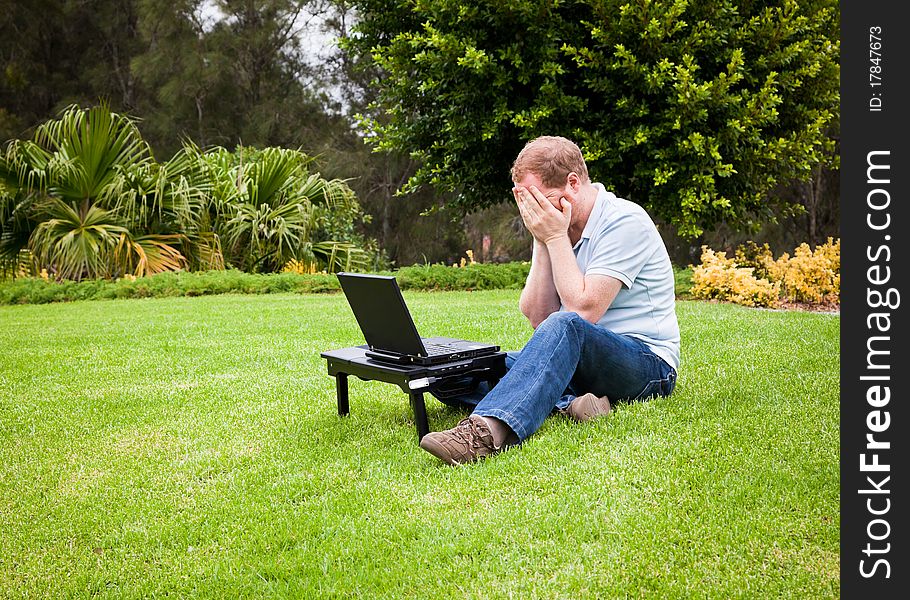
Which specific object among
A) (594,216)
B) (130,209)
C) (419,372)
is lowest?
(419,372)

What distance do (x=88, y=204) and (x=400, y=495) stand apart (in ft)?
38.3

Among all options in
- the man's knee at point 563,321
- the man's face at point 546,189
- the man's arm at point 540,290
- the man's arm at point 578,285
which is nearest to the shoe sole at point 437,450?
the man's knee at point 563,321

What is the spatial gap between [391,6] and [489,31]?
1.71m

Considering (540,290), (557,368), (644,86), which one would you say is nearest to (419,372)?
(557,368)

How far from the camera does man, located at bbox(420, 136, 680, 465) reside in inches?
141

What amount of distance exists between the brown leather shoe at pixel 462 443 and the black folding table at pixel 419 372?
0.28 metres

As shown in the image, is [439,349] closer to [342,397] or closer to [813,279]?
[342,397]

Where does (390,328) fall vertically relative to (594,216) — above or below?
below

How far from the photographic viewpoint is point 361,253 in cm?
1539

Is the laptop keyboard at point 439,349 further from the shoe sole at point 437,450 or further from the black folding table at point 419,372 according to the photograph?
the shoe sole at point 437,450

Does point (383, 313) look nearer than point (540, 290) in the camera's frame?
Yes

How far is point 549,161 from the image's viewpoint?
12.8ft

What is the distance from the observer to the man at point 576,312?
11.8 ft

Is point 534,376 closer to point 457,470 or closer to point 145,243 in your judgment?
point 457,470
